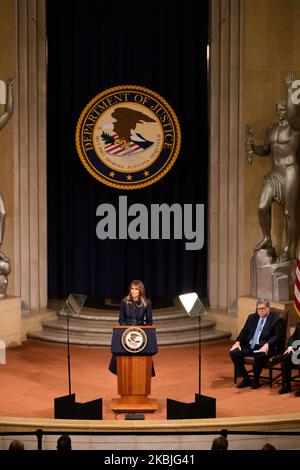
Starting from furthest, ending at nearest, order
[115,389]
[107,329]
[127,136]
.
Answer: [127,136] < [107,329] < [115,389]

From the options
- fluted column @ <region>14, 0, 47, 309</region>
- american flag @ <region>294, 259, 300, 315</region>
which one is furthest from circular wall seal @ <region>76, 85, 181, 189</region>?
american flag @ <region>294, 259, 300, 315</region>

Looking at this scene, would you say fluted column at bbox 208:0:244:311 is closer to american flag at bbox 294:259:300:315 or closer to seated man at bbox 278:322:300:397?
american flag at bbox 294:259:300:315

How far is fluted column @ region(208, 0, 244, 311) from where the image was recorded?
38.9 feet

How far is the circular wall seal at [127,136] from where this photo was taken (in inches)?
480

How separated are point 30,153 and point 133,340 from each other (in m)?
4.33

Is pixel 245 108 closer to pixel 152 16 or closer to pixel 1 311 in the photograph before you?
pixel 152 16

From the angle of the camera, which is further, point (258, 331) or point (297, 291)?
point (297, 291)

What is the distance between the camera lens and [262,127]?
11719mm

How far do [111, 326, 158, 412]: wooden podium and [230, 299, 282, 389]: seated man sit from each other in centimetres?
123

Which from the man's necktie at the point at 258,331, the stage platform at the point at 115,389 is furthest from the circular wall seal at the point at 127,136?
the man's necktie at the point at 258,331

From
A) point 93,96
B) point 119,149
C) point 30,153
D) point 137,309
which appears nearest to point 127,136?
point 119,149

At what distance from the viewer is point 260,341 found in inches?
371

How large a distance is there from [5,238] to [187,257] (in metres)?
2.61

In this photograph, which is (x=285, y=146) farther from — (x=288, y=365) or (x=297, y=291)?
(x=288, y=365)
